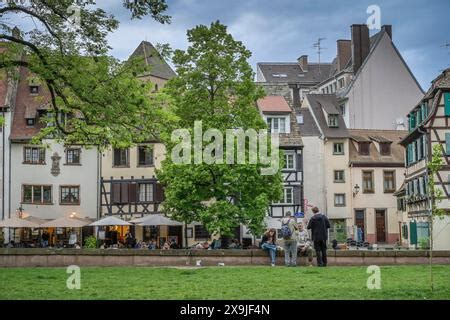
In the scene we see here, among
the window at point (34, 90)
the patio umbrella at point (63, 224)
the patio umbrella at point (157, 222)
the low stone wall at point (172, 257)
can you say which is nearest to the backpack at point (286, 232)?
the low stone wall at point (172, 257)

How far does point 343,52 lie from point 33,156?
131 feet

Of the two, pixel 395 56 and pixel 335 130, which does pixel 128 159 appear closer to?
pixel 335 130

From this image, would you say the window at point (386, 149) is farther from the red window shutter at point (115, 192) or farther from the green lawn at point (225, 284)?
the green lawn at point (225, 284)

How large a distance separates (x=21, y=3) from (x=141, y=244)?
100 feet

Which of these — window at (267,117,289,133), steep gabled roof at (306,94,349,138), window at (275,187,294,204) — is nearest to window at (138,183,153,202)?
window at (275,187,294,204)

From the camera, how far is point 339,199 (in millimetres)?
61688

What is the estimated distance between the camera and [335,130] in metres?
62.6

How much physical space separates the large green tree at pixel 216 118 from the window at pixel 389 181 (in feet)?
75.2

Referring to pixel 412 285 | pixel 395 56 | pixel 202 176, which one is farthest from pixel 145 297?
pixel 395 56

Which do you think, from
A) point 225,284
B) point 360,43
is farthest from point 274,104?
point 225,284

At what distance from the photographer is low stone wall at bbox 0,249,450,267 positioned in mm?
24000

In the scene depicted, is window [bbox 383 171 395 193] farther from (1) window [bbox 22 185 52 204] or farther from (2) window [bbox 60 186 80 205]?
(1) window [bbox 22 185 52 204]

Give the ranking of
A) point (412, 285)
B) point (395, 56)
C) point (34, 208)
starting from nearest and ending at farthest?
point (412, 285), point (34, 208), point (395, 56)

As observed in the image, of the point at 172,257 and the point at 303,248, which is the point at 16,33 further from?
the point at 303,248
